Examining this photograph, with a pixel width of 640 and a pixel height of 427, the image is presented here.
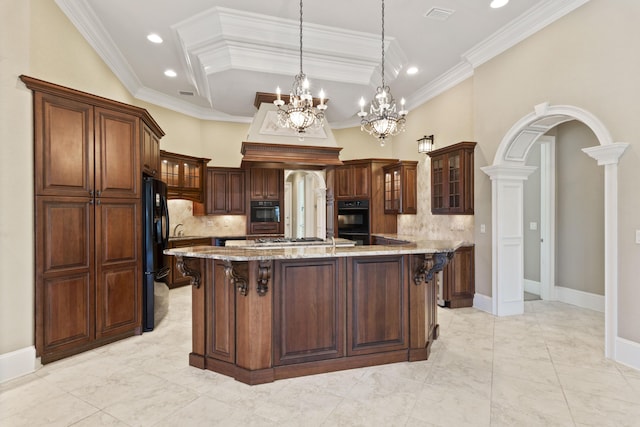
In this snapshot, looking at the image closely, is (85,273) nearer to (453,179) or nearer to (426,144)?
(453,179)

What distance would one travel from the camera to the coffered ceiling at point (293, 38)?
12.1 feet

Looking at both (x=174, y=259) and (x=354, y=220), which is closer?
(x=174, y=259)

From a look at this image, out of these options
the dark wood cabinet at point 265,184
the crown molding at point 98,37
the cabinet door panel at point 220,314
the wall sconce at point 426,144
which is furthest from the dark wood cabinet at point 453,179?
the crown molding at point 98,37

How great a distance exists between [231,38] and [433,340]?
4.11 meters

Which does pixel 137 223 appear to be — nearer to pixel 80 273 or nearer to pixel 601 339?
pixel 80 273

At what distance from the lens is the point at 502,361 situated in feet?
9.94

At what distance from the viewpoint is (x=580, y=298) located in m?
4.88

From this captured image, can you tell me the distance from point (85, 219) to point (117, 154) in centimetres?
76

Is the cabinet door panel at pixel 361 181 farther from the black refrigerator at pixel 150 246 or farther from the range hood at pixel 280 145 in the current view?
the black refrigerator at pixel 150 246

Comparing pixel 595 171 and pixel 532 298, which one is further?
pixel 532 298

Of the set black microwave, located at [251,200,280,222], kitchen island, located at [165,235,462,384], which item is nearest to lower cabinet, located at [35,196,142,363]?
kitchen island, located at [165,235,462,384]

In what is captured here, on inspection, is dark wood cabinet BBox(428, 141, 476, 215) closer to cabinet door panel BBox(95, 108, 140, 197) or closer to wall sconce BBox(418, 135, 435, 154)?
wall sconce BBox(418, 135, 435, 154)

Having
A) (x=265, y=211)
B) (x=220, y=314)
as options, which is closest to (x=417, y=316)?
(x=220, y=314)

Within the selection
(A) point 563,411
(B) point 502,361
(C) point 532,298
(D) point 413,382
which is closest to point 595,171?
(C) point 532,298
